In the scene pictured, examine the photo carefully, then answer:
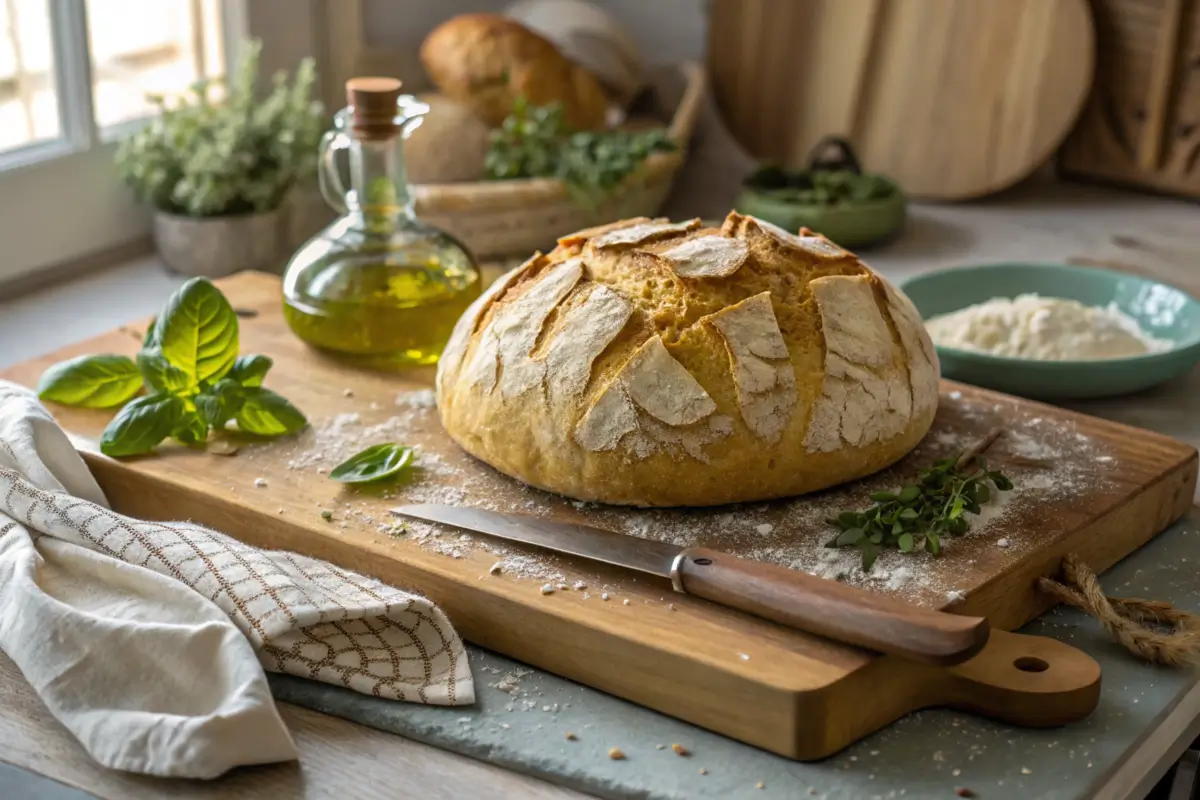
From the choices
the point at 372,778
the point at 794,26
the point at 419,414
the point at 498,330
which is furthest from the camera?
the point at 794,26

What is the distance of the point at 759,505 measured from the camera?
1.09m

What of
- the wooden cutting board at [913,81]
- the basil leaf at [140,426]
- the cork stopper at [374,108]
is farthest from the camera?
the wooden cutting board at [913,81]

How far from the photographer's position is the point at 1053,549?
1030mm

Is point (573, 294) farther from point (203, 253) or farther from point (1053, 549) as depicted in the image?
point (203, 253)

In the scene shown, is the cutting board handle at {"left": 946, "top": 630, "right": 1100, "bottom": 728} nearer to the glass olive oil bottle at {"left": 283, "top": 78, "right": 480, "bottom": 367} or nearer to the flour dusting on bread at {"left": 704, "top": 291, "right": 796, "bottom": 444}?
the flour dusting on bread at {"left": 704, "top": 291, "right": 796, "bottom": 444}

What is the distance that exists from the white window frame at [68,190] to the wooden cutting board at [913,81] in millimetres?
795

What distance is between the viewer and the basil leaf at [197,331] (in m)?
1.23

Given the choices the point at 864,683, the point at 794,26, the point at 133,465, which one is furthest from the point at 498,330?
the point at 794,26

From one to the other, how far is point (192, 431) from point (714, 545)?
1.57 feet

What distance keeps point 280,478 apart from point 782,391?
0.42 m

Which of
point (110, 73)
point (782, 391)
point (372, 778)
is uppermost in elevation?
point (110, 73)

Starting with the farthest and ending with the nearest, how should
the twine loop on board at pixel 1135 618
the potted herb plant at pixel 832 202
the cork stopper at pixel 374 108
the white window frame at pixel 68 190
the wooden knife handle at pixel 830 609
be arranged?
the potted herb plant at pixel 832 202, the white window frame at pixel 68 190, the cork stopper at pixel 374 108, the twine loop on board at pixel 1135 618, the wooden knife handle at pixel 830 609

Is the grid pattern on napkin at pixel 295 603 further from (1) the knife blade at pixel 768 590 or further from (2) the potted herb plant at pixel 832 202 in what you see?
(2) the potted herb plant at pixel 832 202

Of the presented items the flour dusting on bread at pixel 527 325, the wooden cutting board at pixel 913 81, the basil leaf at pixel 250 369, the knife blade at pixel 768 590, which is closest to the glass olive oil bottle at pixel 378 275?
the basil leaf at pixel 250 369
